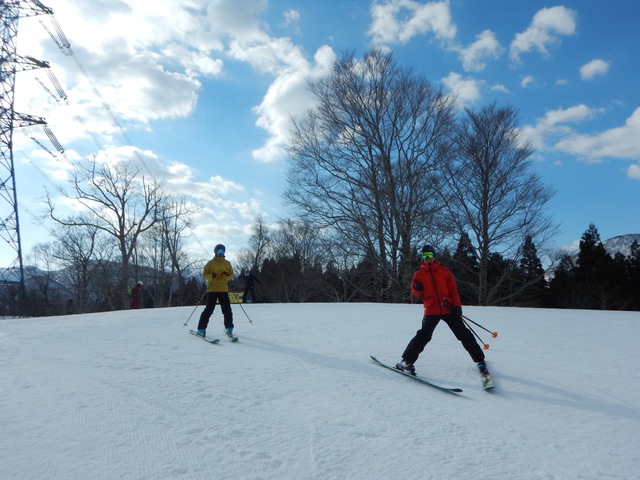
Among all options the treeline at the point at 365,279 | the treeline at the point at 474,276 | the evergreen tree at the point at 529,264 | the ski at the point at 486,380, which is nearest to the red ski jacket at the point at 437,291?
the ski at the point at 486,380

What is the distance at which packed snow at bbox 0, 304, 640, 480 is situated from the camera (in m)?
2.80

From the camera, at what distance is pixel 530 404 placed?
13.8 ft

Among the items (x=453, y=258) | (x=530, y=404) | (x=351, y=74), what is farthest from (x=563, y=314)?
(x=351, y=74)

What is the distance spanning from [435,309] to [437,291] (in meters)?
0.24

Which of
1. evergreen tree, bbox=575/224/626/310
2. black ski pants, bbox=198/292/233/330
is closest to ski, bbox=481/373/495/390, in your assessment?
black ski pants, bbox=198/292/233/330

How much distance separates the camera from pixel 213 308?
7.59m

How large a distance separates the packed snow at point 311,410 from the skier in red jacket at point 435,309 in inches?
13.6

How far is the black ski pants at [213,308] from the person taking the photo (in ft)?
25.0

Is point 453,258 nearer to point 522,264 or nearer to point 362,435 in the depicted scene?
point 522,264

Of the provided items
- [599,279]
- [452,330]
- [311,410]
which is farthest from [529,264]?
[311,410]

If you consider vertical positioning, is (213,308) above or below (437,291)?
below

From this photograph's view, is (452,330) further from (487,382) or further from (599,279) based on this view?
(599,279)

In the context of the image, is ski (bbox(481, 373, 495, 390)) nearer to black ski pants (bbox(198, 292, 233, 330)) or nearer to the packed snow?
the packed snow

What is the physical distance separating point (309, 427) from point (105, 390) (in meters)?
2.33
